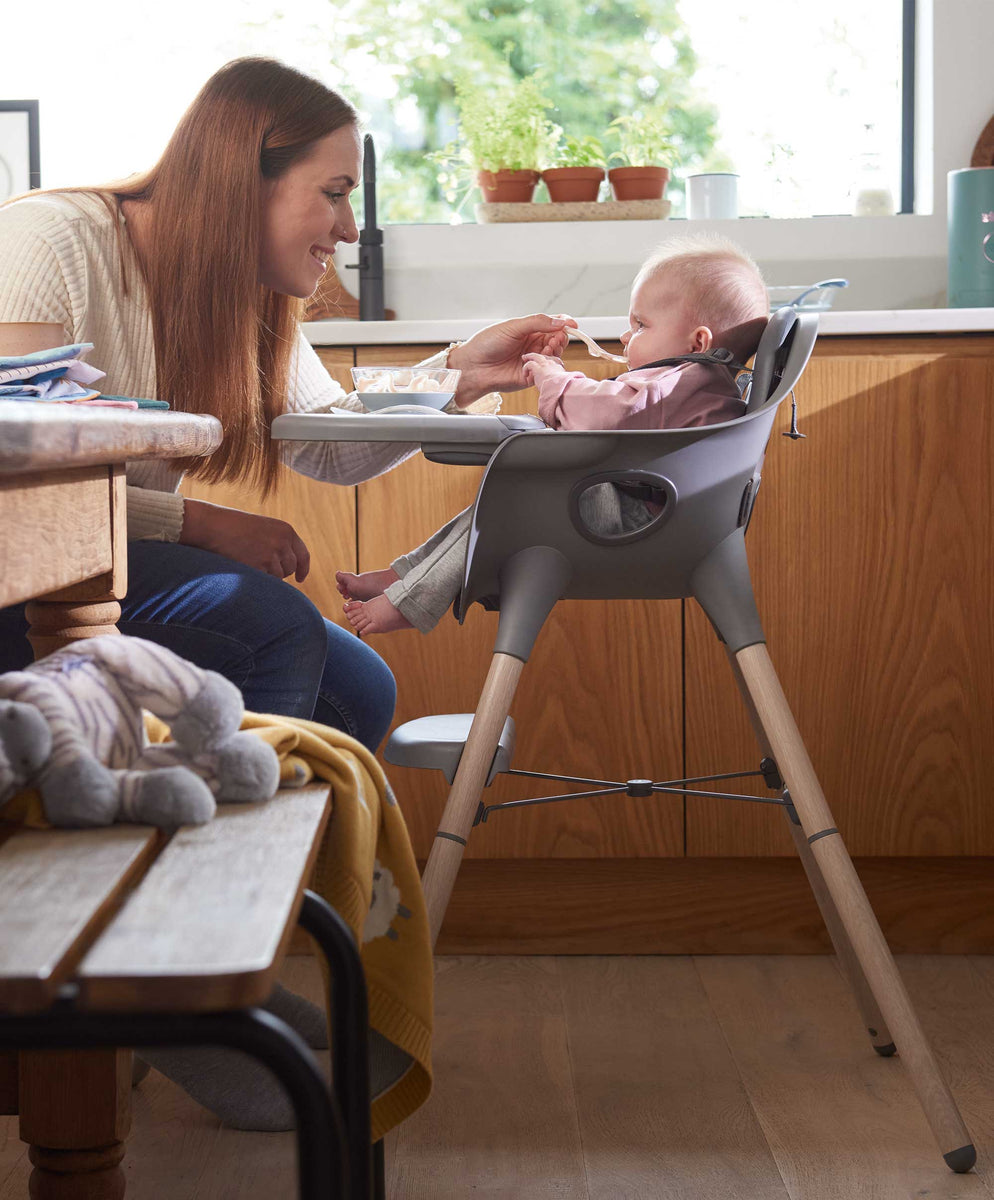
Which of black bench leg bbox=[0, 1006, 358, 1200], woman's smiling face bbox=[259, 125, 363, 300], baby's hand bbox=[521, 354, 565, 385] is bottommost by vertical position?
black bench leg bbox=[0, 1006, 358, 1200]

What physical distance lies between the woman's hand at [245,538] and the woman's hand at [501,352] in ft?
1.04

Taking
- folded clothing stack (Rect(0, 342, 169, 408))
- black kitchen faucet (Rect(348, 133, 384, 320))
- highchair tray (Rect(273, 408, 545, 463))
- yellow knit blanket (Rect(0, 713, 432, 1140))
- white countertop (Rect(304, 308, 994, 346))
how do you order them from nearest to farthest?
yellow knit blanket (Rect(0, 713, 432, 1140))
folded clothing stack (Rect(0, 342, 169, 408))
highchair tray (Rect(273, 408, 545, 463))
white countertop (Rect(304, 308, 994, 346))
black kitchen faucet (Rect(348, 133, 384, 320))

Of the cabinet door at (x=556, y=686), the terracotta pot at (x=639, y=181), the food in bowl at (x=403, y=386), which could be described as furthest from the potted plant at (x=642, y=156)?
the food in bowl at (x=403, y=386)

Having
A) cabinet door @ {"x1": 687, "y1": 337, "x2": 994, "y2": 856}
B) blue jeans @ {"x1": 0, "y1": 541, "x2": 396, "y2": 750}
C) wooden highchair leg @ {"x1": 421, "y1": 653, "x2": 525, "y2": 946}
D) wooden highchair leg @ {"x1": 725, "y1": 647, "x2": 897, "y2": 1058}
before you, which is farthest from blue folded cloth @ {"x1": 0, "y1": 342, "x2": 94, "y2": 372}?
cabinet door @ {"x1": 687, "y1": 337, "x2": 994, "y2": 856}

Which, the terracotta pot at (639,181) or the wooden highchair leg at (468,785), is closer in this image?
the wooden highchair leg at (468,785)

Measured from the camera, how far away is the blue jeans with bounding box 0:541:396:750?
4.55ft

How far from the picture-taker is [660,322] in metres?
1.70

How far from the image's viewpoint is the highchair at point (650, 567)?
138 cm

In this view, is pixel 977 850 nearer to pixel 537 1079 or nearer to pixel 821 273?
pixel 537 1079

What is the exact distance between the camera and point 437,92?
2689 millimetres

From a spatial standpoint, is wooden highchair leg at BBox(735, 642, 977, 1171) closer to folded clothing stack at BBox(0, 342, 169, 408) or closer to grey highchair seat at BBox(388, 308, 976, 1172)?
grey highchair seat at BBox(388, 308, 976, 1172)

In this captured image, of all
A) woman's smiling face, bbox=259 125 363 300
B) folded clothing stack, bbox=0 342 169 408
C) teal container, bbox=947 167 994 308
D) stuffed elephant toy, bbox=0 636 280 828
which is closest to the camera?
stuffed elephant toy, bbox=0 636 280 828

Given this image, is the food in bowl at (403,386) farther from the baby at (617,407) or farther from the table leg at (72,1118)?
the table leg at (72,1118)

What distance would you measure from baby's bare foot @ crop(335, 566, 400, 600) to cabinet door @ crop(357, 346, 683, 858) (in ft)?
1.43
